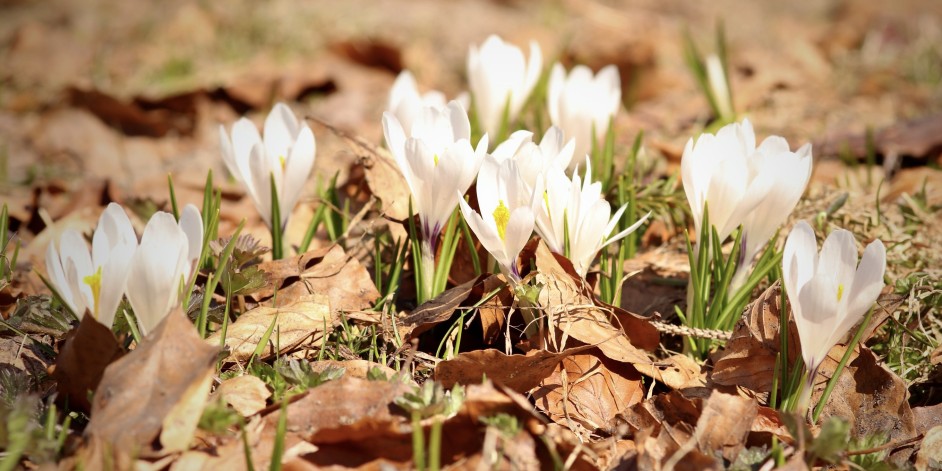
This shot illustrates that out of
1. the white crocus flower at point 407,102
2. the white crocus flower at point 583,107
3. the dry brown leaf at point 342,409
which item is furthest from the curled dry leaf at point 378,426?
the white crocus flower at point 583,107

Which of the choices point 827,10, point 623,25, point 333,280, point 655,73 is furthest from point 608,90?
point 827,10

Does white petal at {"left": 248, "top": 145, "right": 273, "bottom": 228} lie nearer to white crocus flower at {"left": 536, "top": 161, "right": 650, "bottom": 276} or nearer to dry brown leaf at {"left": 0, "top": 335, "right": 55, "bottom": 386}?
dry brown leaf at {"left": 0, "top": 335, "right": 55, "bottom": 386}

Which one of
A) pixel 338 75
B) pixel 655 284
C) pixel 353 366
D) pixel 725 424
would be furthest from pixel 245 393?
pixel 338 75

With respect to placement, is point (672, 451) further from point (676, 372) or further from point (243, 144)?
point (243, 144)

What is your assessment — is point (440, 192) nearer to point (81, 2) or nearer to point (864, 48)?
point (864, 48)

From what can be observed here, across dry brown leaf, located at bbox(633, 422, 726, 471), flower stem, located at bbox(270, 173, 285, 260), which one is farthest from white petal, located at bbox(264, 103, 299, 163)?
dry brown leaf, located at bbox(633, 422, 726, 471)

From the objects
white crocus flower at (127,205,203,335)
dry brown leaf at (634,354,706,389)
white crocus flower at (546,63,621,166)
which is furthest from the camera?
white crocus flower at (546,63,621,166)
